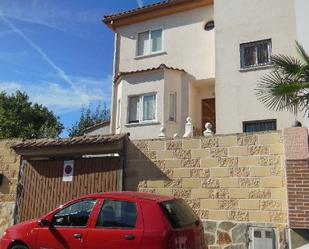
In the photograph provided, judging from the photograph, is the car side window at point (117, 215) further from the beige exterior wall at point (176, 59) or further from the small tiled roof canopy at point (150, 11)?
the small tiled roof canopy at point (150, 11)

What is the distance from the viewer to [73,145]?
36.9 feet

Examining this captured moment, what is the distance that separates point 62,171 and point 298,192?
6.45m

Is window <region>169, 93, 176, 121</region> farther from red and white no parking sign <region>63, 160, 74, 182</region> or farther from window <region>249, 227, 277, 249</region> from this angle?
window <region>249, 227, 277, 249</region>

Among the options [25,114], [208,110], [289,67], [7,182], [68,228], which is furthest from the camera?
[25,114]

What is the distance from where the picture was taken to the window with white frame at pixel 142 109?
18.1 metres

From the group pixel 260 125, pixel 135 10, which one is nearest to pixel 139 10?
pixel 135 10

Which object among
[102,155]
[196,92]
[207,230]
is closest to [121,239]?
[207,230]

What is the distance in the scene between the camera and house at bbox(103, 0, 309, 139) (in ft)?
50.9

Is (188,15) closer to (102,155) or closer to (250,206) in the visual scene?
(102,155)

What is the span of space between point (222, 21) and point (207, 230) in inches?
404

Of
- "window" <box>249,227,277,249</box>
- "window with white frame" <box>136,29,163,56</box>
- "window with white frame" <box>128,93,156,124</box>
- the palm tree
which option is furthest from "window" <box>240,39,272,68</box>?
"window" <box>249,227,277,249</box>

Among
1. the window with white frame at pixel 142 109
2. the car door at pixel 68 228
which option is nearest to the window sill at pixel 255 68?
the window with white frame at pixel 142 109

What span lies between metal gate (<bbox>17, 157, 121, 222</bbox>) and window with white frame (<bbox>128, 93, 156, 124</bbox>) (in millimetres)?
7039

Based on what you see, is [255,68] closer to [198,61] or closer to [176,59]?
[198,61]
